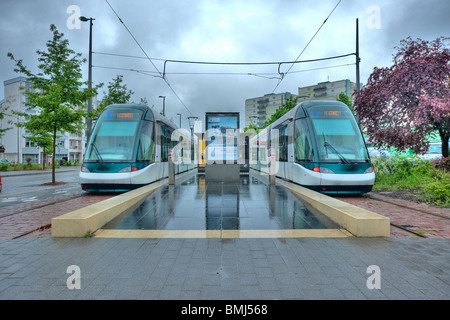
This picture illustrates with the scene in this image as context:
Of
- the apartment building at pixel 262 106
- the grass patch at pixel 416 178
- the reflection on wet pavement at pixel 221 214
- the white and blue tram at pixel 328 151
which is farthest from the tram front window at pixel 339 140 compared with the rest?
the apartment building at pixel 262 106

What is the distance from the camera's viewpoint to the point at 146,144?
11352 millimetres

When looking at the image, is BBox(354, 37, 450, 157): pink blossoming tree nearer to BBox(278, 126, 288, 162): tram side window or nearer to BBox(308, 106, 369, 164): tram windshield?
BBox(308, 106, 369, 164): tram windshield

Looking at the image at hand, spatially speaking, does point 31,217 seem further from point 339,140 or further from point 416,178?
point 416,178

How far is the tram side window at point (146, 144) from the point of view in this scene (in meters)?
11.0

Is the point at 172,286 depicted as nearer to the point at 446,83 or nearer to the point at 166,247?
the point at 166,247

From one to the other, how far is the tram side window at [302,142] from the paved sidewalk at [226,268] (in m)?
5.52

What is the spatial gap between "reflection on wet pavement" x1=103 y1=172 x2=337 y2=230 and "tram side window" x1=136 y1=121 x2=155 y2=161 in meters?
2.12

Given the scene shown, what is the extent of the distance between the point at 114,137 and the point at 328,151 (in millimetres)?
7621

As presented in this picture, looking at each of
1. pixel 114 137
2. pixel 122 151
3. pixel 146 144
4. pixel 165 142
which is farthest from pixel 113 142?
pixel 165 142

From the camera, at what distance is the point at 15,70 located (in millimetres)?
15656

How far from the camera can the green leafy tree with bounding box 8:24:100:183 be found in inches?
599

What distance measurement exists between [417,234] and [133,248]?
4821mm
